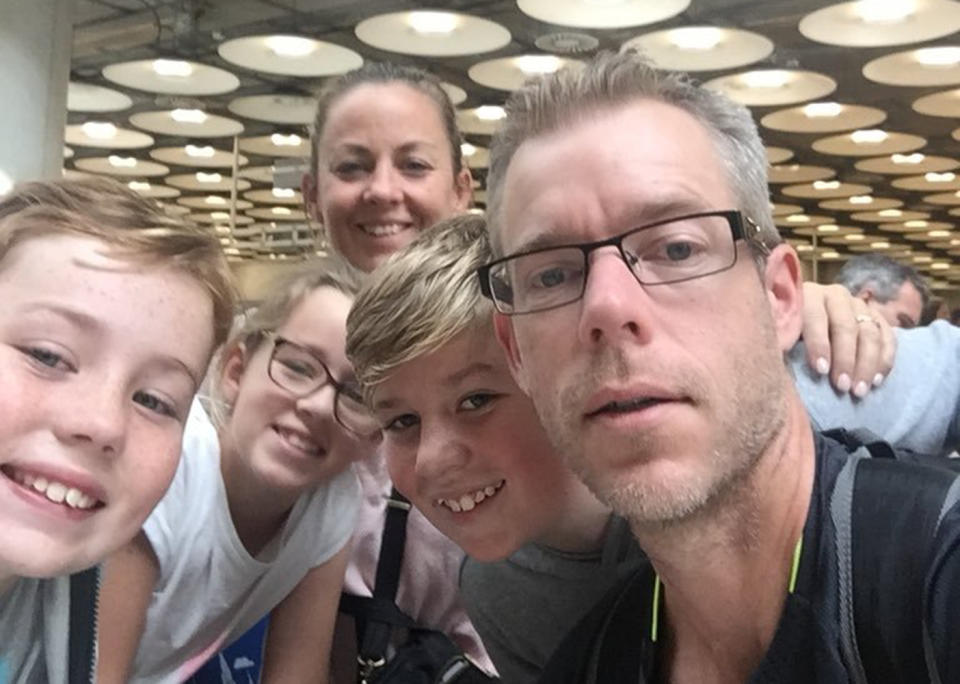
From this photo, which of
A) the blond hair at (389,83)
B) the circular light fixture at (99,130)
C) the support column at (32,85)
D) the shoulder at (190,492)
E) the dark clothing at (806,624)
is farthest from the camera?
the circular light fixture at (99,130)

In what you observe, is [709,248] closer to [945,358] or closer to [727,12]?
[945,358]

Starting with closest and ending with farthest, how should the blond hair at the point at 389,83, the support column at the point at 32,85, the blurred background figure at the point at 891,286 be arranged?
the blond hair at the point at 389,83 < the support column at the point at 32,85 < the blurred background figure at the point at 891,286

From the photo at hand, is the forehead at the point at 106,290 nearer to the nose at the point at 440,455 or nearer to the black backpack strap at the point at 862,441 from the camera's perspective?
the nose at the point at 440,455

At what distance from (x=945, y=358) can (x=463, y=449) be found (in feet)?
2.24

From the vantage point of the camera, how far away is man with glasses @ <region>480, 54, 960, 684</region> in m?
1.12

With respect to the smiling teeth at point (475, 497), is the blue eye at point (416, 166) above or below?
above

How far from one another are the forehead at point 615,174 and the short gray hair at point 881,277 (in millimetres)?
3233

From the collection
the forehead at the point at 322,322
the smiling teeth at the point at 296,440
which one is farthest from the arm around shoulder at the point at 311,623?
the forehead at the point at 322,322

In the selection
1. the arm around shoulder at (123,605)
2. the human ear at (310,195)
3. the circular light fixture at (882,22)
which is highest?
the circular light fixture at (882,22)

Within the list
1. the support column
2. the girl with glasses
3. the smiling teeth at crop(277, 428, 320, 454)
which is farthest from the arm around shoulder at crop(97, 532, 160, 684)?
the support column

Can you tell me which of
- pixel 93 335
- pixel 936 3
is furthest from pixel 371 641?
pixel 936 3

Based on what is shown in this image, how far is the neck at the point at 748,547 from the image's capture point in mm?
1159

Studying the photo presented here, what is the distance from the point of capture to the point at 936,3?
16.6 ft

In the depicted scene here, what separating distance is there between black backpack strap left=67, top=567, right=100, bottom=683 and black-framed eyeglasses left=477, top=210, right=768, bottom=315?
27.2 inches
